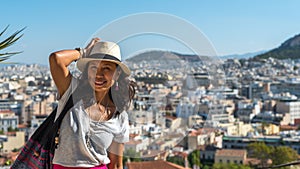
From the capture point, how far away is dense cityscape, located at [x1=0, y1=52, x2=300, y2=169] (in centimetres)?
84

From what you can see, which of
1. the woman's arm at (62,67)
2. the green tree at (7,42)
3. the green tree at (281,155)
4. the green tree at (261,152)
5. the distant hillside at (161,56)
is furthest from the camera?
the green tree at (261,152)

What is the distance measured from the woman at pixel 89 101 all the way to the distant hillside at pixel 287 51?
38498mm

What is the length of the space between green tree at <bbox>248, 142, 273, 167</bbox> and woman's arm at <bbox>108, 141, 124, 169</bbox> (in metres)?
17.6

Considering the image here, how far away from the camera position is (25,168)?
741 millimetres

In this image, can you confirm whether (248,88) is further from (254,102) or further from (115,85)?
(115,85)

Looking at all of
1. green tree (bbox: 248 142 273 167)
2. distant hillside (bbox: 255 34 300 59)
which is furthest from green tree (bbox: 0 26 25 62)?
distant hillside (bbox: 255 34 300 59)

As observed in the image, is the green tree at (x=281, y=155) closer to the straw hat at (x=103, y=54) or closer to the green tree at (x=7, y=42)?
the green tree at (x=7, y=42)

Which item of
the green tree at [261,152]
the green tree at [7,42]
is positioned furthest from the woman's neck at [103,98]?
the green tree at [261,152]

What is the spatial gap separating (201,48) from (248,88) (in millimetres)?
31298

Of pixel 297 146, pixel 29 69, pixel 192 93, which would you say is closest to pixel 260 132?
pixel 297 146

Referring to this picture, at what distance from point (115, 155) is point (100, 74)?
148 millimetres

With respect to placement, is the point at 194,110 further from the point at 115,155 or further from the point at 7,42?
the point at 7,42

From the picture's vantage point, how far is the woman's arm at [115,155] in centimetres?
77

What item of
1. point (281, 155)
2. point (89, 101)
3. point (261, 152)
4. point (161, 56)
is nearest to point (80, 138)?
point (89, 101)
